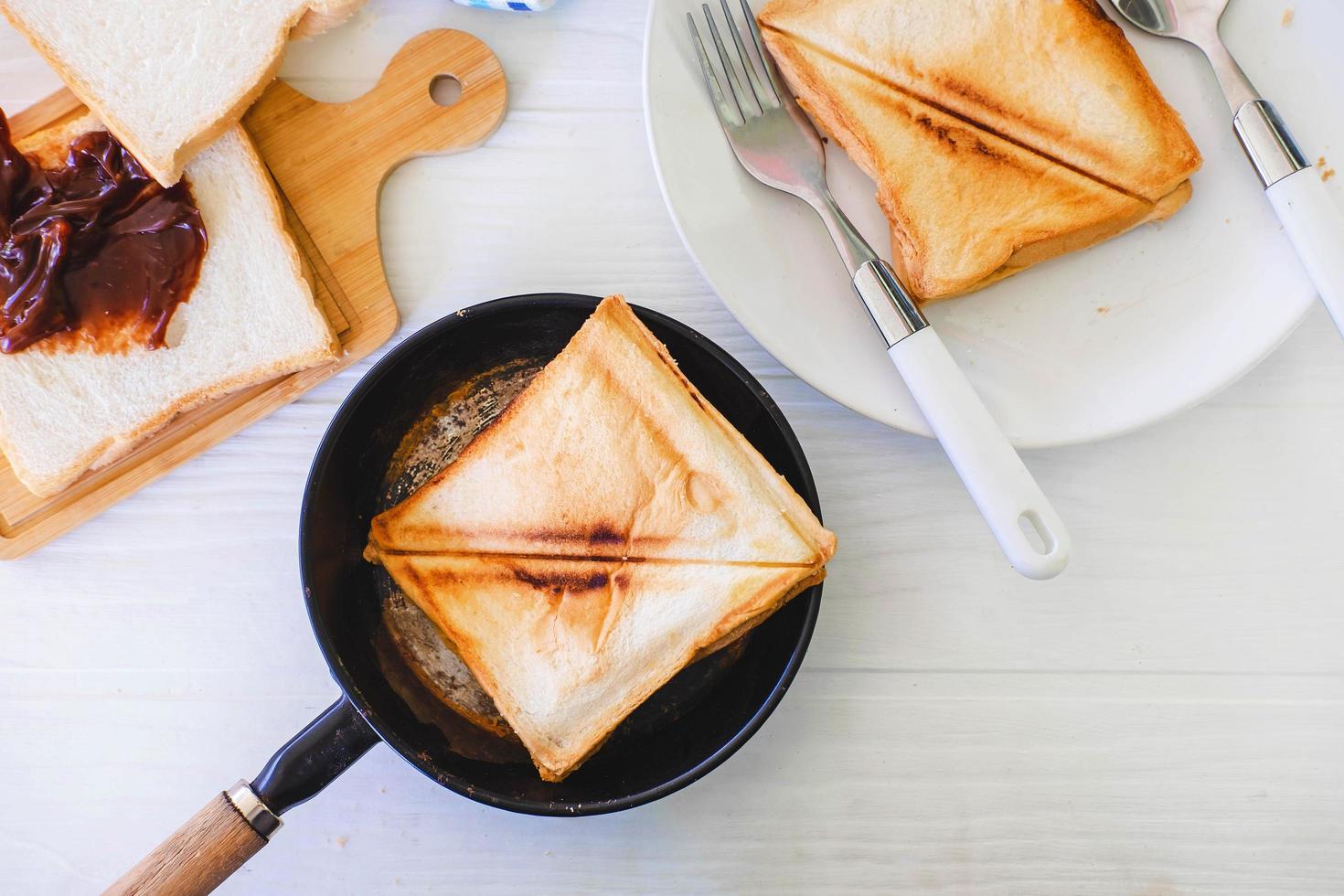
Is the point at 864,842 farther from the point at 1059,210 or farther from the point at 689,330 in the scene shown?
the point at 1059,210

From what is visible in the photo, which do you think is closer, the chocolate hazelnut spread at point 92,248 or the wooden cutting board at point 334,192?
the chocolate hazelnut spread at point 92,248

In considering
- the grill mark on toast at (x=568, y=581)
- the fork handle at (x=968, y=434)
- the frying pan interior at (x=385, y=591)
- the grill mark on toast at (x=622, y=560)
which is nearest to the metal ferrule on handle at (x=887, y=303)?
the fork handle at (x=968, y=434)

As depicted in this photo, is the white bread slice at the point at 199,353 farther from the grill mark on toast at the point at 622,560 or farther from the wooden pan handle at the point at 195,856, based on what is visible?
the wooden pan handle at the point at 195,856

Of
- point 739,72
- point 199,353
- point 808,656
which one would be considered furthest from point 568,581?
point 739,72

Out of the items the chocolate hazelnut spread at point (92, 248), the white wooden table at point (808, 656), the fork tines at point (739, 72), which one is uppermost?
the chocolate hazelnut spread at point (92, 248)

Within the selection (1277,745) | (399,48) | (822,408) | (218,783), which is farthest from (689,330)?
(1277,745)

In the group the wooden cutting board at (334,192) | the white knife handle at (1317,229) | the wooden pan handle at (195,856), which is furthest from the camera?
the wooden cutting board at (334,192)

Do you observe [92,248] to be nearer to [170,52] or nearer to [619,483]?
[170,52]

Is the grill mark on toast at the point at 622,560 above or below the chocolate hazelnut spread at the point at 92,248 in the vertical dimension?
→ below
